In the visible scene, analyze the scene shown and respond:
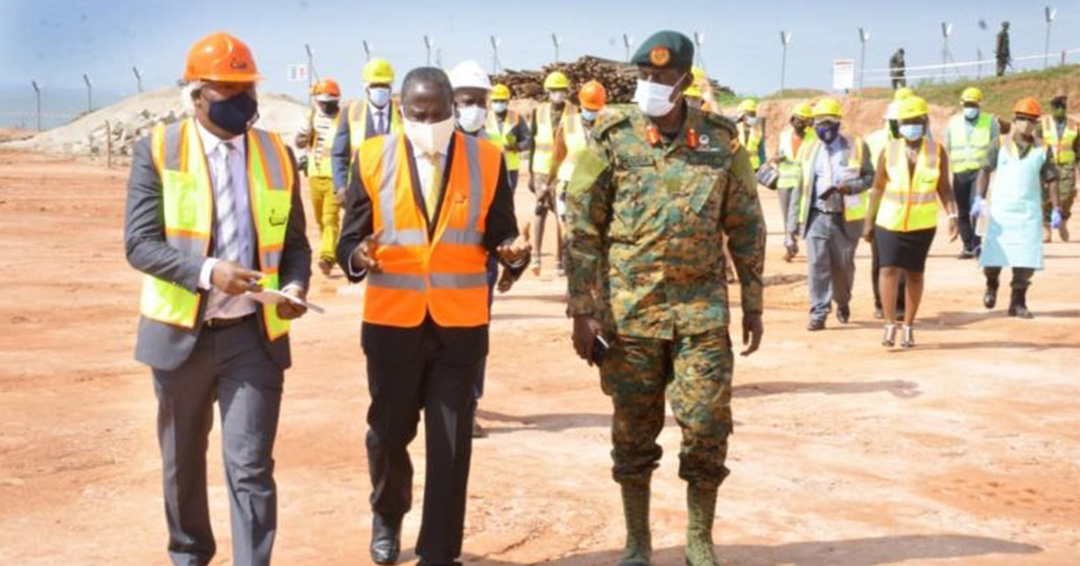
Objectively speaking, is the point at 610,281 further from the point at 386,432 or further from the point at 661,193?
the point at 386,432

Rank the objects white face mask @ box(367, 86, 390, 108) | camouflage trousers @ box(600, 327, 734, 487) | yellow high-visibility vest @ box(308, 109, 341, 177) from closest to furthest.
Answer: camouflage trousers @ box(600, 327, 734, 487) → white face mask @ box(367, 86, 390, 108) → yellow high-visibility vest @ box(308, 109, 341, 177)

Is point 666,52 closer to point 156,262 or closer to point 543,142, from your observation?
point 156,262

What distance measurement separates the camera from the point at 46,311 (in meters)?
14.9

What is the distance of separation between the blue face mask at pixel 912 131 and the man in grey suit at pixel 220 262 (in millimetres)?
7939

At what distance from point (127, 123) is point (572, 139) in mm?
43748

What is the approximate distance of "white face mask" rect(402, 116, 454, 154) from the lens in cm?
642

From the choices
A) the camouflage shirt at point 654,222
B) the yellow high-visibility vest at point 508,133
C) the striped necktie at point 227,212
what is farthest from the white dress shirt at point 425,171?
the yellow high-visibility vest at point 508,133

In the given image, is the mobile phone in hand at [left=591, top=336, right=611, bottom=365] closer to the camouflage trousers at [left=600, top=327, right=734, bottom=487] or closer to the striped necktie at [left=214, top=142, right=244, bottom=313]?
the camouflage trousers at [left=600, top=327, right=734, bottom=487]

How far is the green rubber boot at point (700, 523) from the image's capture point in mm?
6387

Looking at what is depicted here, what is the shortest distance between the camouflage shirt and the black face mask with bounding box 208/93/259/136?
1.38m

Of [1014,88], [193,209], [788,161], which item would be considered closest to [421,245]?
[193,209]

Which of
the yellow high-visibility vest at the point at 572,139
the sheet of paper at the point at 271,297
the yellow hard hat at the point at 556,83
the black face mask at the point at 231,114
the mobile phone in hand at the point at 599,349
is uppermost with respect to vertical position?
the yellow hard hat at the point at 556,83

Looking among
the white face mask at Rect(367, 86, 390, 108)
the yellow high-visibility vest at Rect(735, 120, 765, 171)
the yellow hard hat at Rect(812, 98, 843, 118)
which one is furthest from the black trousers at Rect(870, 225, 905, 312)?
the yellow high-visibility vest at Rect(735, 120, 765, 171)

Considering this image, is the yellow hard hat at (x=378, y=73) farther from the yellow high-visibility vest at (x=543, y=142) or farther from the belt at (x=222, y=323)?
the belt at (x=222, y=323)
